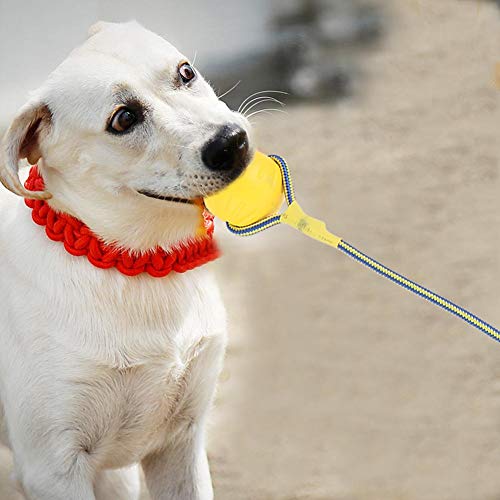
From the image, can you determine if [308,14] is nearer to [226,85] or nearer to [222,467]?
[226,85]

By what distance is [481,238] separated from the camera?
3914 millimetres

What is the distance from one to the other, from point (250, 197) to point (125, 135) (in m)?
→ 0.28

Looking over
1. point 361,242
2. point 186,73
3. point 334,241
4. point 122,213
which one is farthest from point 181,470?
point 361,242

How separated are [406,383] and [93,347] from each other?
153 cm

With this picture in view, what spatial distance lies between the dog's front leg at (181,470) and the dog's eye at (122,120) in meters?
0.79

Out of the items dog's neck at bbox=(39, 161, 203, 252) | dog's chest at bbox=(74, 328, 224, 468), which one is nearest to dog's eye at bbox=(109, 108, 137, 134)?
dog's neck at bbox=(39, 161, 203, 252)

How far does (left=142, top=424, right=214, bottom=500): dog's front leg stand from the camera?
93.6 inches

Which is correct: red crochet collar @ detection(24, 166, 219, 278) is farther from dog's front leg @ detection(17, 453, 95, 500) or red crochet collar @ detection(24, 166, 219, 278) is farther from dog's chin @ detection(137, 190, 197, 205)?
dog's front leg @ detection(17, 453, 95, 500)

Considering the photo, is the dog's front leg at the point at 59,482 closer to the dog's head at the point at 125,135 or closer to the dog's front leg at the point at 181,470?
the dog's front leg at the point at 181,470

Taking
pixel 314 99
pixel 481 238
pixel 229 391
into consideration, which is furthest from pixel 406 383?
pixel 314 99

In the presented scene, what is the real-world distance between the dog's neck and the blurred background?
1.26 feet

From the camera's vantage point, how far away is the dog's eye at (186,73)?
2.03 meters

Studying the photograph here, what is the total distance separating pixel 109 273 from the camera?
213 centimetres

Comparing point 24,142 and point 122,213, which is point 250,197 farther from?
point 24,142
